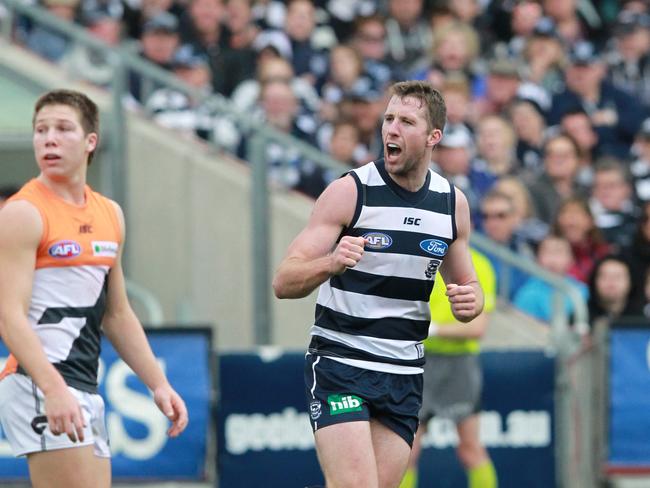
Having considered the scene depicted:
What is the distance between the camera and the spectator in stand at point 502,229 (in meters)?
12.7

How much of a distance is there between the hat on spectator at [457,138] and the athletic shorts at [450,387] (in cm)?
253

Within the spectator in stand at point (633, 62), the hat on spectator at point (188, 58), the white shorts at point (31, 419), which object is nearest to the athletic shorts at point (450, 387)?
the white shorts at point (31, 419)

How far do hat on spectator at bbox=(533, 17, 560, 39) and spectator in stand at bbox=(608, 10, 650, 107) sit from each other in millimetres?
735

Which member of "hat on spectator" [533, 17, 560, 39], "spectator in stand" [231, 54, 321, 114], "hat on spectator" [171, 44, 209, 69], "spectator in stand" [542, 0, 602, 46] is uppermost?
"spectator in stand" [542, 0, 602, 46]

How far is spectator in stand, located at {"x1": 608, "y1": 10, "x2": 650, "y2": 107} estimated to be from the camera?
16.5 meters

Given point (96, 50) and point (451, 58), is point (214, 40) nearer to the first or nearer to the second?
point (96, 50)

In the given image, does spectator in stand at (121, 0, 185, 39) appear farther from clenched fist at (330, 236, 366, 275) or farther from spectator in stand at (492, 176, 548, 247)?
clenched fist at (330, 236, 366, 275)

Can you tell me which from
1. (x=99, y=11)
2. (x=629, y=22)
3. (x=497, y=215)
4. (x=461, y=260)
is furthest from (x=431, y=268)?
(x=629, y=22)

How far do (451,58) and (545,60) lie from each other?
5.12 ft

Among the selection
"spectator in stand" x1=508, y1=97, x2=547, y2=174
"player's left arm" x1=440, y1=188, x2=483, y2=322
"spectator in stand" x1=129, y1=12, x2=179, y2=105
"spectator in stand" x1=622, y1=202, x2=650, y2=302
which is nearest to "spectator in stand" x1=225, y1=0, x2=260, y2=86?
"spectator in stand" x1=129, y1=12, x2=179, y2=105

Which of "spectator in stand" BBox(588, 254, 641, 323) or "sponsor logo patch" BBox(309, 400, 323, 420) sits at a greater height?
"spectator in stand" BBox(588, 254, 641, 323)

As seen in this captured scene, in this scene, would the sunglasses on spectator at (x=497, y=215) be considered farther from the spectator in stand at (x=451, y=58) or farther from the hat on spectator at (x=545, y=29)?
the hat on spectator at (x=545, y=29)

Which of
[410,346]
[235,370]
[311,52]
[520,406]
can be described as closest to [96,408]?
[410,346]

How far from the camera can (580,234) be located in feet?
42.2
